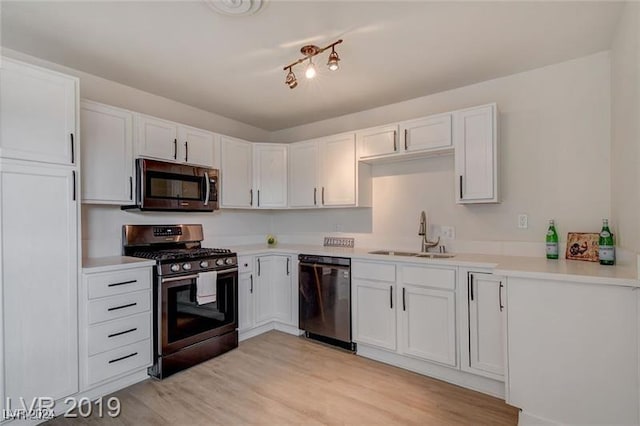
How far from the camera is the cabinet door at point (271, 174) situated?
396 cm

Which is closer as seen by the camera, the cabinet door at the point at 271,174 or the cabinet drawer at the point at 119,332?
the cabinet drawer at the point at 119,332

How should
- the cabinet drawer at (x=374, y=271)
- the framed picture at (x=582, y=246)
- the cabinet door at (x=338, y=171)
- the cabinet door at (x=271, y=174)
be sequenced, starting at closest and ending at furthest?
1. the framed picture at (x=582, y=246)
2. the cabinet drawer at (x=374, y=271)
3. the cabinet door at (x=338, y=171)
4. the cabinet door at (x=271, y=174)

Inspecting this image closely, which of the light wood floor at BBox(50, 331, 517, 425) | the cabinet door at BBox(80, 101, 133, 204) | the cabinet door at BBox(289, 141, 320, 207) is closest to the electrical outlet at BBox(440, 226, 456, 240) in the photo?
the light wood floor at BBox(50, 331, 517, 425)

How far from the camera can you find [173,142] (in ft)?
10.2

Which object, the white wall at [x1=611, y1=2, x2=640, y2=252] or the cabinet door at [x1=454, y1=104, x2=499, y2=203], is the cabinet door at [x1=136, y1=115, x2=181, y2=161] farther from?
the white wall at [x1=611, y1=2, x2=640, y2=252]

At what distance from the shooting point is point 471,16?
1.99m

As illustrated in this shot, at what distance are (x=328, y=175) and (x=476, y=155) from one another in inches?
60.8

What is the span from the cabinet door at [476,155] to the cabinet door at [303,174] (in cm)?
157

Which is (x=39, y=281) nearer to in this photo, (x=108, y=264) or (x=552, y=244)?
(x=108, y=264)

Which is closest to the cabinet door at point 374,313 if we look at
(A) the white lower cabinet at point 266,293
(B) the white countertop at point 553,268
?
(B) the white countertop at point 553,268

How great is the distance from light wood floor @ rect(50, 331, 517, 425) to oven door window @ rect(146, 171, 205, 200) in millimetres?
1555

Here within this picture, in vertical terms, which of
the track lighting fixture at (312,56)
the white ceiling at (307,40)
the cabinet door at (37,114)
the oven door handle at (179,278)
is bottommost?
the oven door handle at (179,278)

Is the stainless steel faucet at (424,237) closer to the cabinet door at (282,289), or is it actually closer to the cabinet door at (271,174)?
the cabinet door at (282,289)

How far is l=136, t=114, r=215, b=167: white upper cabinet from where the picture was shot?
2.88 m
